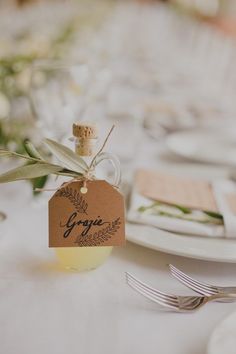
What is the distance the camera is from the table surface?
574 mm

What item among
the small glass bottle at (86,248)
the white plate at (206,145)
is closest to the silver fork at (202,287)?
the small glass bottle at (86,248)

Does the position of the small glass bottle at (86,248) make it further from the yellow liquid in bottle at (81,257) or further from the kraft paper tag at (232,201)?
the kraft paper tag at (232,201)

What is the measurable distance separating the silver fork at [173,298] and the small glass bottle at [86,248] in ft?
0.21

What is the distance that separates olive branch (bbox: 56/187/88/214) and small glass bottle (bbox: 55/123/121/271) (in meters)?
0.05

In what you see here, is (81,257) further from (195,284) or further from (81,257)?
(195,284)

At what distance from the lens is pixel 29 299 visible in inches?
26.0

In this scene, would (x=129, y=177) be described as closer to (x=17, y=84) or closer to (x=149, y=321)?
(x=149, y=321)

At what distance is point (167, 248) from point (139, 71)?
2.16 m

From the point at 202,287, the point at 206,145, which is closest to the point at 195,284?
the point at 202,287

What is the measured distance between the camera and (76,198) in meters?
0.65

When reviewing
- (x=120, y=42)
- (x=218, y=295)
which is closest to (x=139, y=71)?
(x=120, y=42)

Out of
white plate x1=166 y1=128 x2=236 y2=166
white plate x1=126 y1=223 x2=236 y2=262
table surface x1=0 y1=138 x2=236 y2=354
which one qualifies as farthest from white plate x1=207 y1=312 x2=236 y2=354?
white plate x1=166 y1=128 x2=236 y2=166

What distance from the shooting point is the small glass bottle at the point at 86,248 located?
66cm

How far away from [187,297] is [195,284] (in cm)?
3
